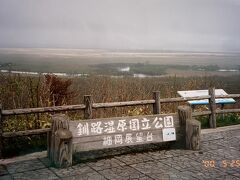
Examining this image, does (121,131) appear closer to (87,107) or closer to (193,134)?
(87,107)

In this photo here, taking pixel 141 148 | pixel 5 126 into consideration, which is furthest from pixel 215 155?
pixel 5 126

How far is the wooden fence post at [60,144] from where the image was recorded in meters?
4.61

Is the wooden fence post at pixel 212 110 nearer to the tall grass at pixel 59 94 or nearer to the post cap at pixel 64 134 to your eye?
the tall grass at pixel 59 94

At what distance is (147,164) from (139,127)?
714mm

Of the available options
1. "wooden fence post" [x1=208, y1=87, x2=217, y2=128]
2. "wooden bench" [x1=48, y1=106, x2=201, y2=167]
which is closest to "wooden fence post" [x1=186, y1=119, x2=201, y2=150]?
"wooden bench" [x1=48, y1=106, x2=201, y2=167]

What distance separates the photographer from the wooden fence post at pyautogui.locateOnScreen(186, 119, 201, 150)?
5.54m

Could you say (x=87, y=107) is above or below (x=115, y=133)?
above

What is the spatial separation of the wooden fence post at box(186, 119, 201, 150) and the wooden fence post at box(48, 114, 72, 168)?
2113 millimetres
